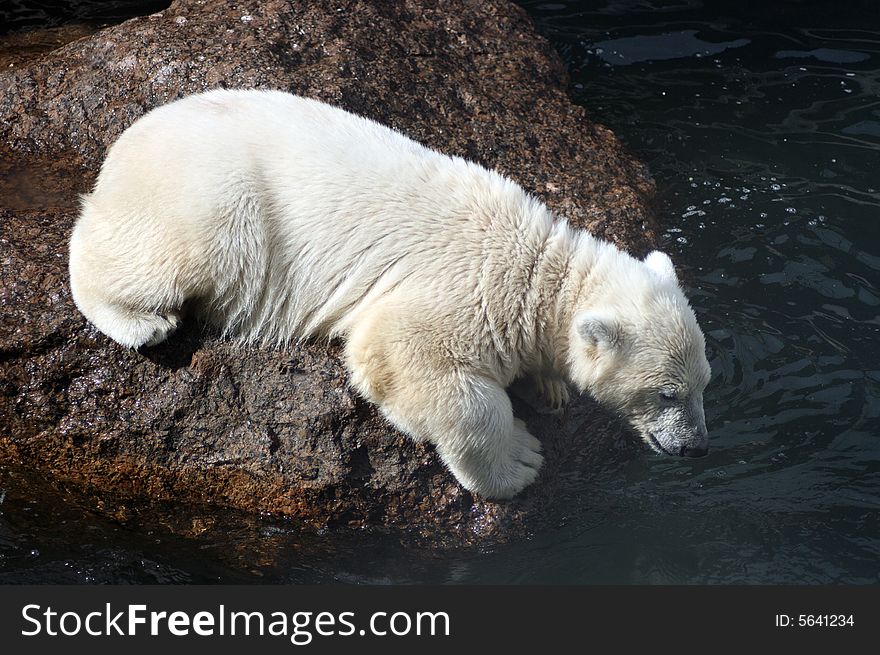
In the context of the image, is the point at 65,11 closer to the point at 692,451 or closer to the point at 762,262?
the point at 762,262

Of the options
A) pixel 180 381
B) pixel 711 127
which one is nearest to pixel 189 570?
pixel 180 381

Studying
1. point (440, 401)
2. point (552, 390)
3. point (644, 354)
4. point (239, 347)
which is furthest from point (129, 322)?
point (644, 354)

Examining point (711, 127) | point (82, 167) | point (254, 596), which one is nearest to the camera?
point (254, 596)

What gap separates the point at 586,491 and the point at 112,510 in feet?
8.23

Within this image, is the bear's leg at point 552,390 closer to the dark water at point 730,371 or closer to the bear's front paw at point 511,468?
the bear's front paw at point 511,468

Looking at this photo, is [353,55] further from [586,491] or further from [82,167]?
[586,491]

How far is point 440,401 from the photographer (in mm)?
4422

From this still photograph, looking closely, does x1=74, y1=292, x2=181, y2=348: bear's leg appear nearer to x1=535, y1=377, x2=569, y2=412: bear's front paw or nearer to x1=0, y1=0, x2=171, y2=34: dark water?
x1=535, y1=377, x2=569, y2=412: bear's front paw

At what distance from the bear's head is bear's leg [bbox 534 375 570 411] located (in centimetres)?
44

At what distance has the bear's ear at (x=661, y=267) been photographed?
15.9 ft

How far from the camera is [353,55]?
21.8 feet

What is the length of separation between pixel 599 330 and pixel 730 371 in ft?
6.36

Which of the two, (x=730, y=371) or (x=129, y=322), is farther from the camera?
(x=730, y=371)

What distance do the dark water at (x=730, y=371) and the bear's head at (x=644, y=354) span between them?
25.1 inches
